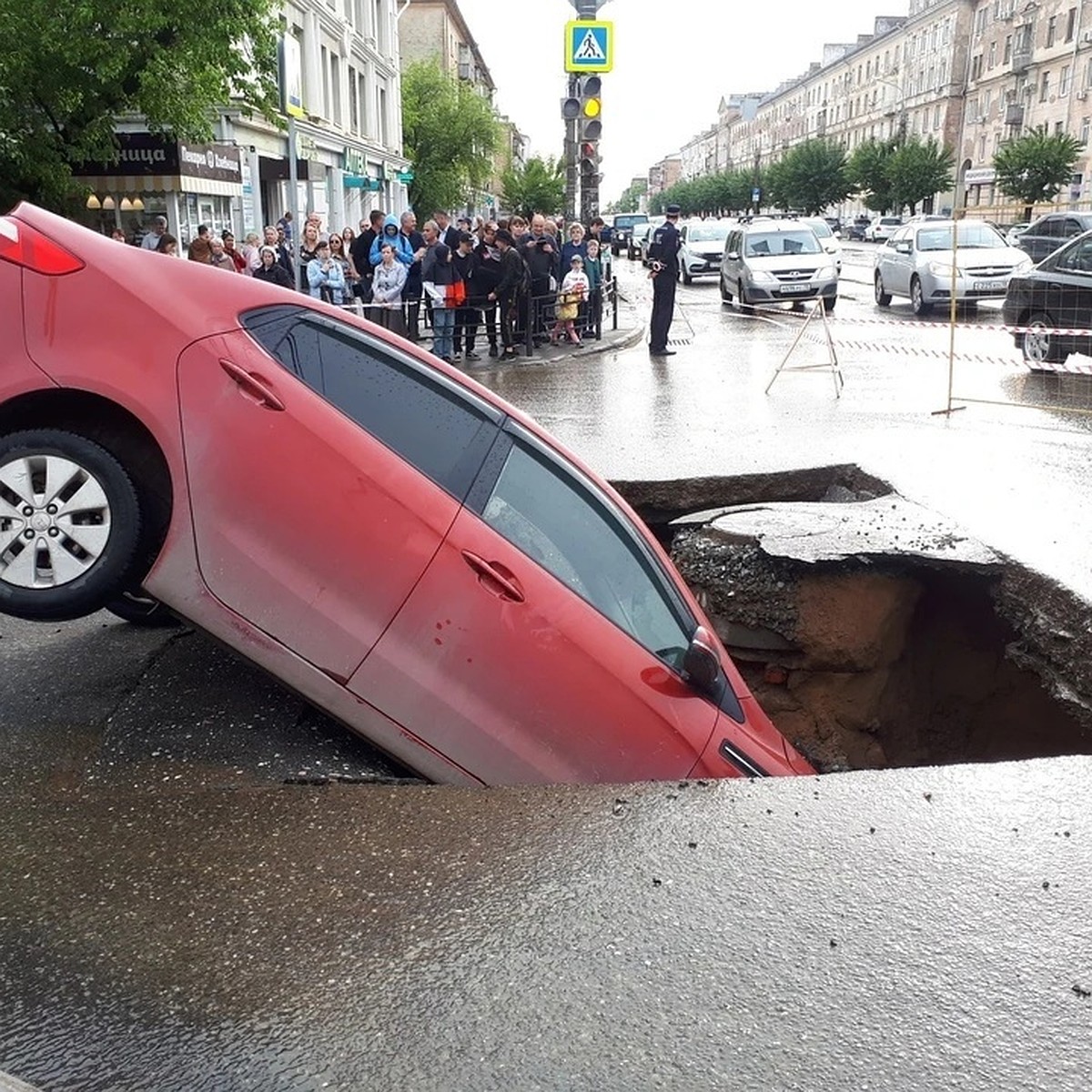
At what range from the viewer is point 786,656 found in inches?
237

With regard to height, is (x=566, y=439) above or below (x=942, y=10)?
below

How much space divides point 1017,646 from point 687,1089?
12.3 feet

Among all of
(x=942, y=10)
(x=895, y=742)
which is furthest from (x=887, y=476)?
(x=942, y=10)

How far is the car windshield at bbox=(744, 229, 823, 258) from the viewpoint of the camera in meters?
23.7

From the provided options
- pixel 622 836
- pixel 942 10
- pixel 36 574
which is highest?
pixel 942 10

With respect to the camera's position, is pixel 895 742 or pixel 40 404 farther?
pixel 895 742

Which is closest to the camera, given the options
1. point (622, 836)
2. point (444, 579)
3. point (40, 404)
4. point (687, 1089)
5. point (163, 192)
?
point (687, 1089)

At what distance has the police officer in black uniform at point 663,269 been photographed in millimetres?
15531

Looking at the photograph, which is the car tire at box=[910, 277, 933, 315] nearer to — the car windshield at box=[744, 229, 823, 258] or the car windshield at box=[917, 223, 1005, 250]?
the car windshield at box=[917, 223, 1005, 250]

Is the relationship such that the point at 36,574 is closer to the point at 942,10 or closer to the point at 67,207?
the point at 67,207

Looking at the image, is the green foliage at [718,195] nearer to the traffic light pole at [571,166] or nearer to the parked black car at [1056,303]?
the traffic light pole at [571,166]

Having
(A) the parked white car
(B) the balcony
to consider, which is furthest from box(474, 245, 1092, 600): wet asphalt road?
(B) the balcony

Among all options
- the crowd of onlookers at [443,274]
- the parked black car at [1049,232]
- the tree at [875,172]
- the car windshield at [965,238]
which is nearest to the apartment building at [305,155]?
the crowd of onlookers at [443,274]

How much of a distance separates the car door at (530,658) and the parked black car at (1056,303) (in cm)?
1143
